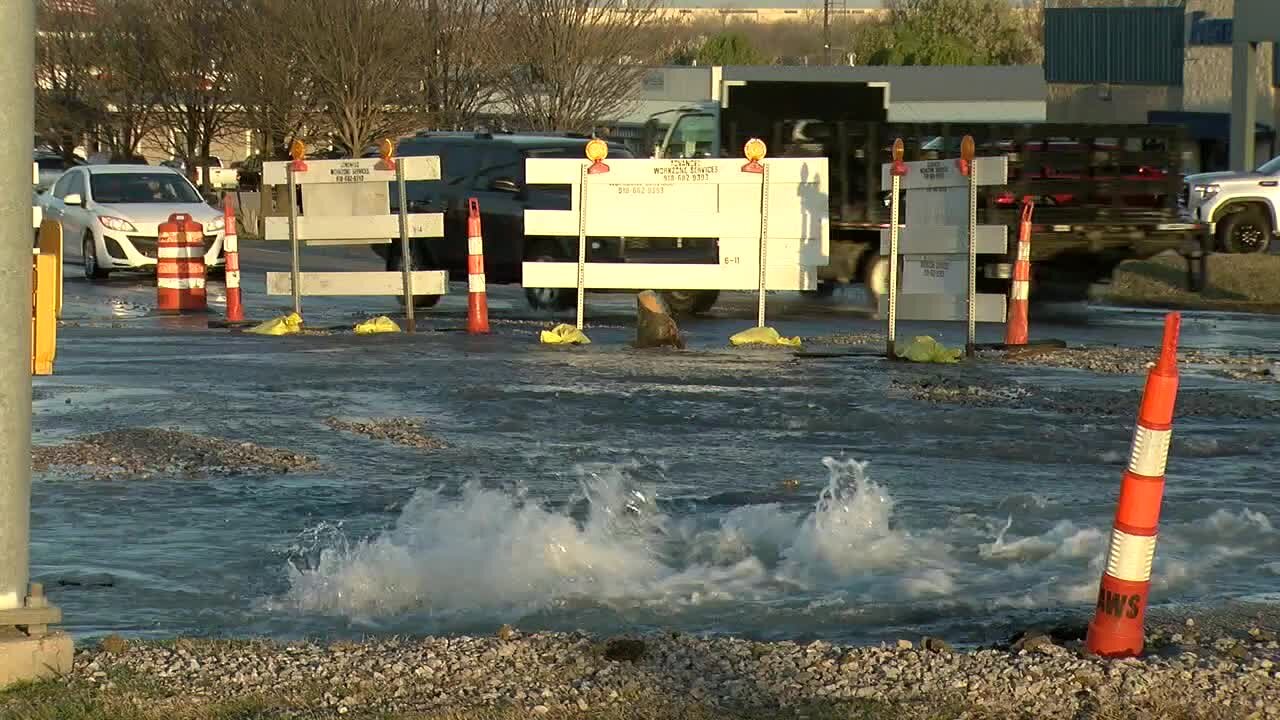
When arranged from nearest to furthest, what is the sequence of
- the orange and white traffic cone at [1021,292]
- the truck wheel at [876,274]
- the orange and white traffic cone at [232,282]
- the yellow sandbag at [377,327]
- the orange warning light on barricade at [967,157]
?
Answer: the orange warning light on barricade at [967,157], the orange and white traffic cone at [1021,292], the yellow sandbag at [377,327], the orange and white traffic cone at [232,282], the truck wheel at [876,274]

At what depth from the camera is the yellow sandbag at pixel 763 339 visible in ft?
60.1

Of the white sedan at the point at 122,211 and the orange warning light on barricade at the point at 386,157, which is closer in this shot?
the orange warning light on barricade at the point at 386,157

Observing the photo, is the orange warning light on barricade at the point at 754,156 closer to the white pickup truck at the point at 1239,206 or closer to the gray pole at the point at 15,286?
the gray pole at the point at 15,286

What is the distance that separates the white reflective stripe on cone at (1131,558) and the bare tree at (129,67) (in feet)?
164

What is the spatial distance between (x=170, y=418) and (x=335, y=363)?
354cm

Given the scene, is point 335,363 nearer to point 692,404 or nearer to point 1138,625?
point 692,404

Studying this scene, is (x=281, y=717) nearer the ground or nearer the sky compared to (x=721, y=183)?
nearer the ground

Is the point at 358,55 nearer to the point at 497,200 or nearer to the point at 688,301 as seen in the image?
the point at 497,200

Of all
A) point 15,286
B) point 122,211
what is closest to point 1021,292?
point 15,286

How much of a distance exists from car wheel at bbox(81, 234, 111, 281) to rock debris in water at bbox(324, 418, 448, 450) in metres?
16.7

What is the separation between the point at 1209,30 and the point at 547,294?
4259cm

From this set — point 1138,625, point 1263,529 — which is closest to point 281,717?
point 1138,625

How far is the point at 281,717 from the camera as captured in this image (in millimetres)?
5945

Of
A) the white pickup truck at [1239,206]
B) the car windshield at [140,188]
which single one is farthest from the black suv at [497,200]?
the white pickup truck at [1239,206]
